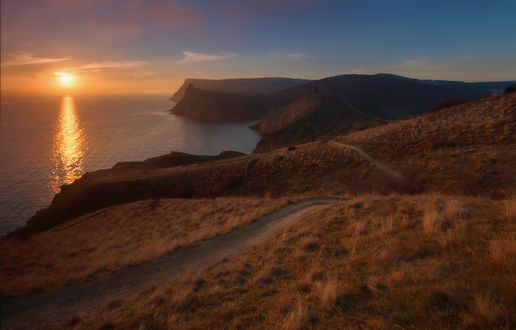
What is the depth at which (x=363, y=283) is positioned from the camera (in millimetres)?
4820

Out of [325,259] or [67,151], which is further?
[67,151]

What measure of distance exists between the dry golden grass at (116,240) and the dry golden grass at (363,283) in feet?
14.7

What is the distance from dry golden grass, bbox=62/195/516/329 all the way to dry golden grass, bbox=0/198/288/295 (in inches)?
177

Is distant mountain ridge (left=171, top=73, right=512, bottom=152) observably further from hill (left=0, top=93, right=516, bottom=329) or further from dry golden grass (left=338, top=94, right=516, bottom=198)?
hill (left=0, top=93, right=516, bottom=329)

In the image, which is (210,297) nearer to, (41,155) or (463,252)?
(463,252)

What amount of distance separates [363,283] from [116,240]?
52.7 feet

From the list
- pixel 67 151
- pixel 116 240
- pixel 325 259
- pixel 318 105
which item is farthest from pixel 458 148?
pixel 67 151

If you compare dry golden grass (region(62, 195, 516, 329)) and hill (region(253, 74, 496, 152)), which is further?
hill (region(253, 74, 496, 152))

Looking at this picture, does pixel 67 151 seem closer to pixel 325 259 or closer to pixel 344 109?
pixel 325 259

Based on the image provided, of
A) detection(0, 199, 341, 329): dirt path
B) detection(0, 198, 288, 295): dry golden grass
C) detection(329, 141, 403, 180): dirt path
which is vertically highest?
detection(329, 141, 403, 180): dirt path

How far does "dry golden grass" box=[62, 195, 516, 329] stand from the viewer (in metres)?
3.61

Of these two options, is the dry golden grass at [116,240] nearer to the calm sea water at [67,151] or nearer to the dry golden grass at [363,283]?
the dry golden grass at [363,283]

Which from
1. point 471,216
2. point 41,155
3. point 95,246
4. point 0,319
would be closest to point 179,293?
point 0,319

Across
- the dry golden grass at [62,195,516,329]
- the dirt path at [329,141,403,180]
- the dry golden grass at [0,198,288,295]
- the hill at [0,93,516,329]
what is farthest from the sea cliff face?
the dry golden grass at [62,195,516,329]
